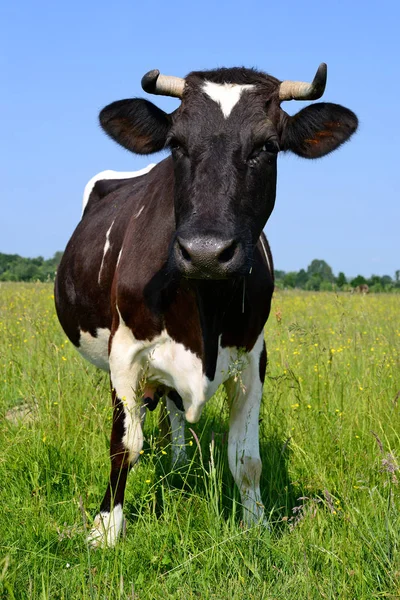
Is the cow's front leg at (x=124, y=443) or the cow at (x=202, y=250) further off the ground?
the cow at (x=202, y=250)

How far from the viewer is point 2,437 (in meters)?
4.96

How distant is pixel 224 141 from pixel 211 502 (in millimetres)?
1807

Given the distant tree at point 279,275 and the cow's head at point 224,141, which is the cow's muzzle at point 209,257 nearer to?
the cow's head at point 224,141

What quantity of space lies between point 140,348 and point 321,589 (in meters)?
1.84

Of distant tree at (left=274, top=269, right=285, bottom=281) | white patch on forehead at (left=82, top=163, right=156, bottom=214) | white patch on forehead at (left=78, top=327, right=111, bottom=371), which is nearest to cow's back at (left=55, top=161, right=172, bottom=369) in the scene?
white patch on forehead at (left=78, top=327, right=111, bottom=371)

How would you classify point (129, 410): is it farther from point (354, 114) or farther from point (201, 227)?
point (354, 114)

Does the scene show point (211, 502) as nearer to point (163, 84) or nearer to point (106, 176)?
point (163, 84)

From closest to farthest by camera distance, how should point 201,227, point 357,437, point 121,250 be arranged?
point 201,227, point 121,250, point 357,437

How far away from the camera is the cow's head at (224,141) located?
130 inches

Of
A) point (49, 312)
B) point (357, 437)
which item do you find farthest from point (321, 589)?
point (49, 312)

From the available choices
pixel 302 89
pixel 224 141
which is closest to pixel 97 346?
pixel 224 141

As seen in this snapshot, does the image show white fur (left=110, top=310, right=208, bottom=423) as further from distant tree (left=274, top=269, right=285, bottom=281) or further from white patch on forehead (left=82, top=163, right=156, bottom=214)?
distant tree (left=274, top=269, right=285, bottom=281)

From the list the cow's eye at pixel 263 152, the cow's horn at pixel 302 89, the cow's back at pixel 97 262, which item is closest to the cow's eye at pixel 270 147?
the cow's eye at pixel 263 152

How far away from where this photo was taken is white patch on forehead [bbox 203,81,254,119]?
3.70 m
